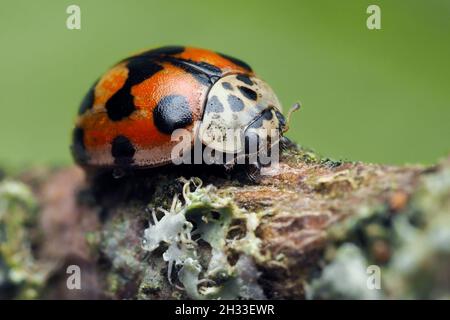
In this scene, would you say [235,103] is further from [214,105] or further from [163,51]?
[163,51]

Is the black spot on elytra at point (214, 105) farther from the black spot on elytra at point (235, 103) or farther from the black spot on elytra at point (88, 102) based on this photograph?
the black spot on elytra at point (88, 102)

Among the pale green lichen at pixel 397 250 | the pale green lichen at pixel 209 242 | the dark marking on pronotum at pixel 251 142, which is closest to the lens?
the pale green lichen at pixel 397 250

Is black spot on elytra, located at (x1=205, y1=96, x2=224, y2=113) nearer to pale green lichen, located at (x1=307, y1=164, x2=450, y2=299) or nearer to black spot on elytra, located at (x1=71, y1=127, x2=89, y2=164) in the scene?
black spot on elytra, located at (x1=71, y1=127, x2=89, y2=164)

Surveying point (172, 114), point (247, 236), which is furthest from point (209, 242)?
point (172, 114)

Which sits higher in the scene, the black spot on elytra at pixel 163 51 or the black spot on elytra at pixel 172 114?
the black spot on elytra at pixel 163 51

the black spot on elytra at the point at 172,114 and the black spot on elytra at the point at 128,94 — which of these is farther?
the black spot on elytra at the point at 128,94

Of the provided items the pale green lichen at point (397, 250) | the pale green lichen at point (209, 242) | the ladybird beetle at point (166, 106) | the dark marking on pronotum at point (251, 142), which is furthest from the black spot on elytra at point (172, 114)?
the pale green lichen at point (397, 250)
